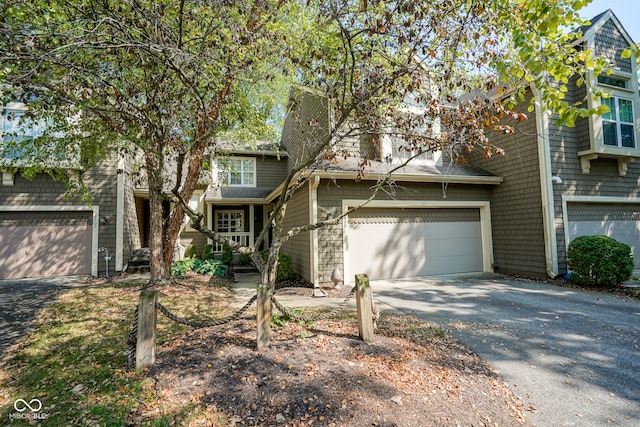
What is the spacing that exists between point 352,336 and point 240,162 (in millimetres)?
11699

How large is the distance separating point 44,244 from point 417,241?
38.4 ft

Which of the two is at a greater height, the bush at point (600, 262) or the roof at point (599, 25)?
the roof at point (599, 25)

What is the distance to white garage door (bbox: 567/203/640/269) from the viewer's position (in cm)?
922

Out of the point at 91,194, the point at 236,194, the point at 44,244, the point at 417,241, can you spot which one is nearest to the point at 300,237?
the point at 417,241

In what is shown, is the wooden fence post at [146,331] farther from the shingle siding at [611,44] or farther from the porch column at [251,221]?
the shingle siding at [611,44]

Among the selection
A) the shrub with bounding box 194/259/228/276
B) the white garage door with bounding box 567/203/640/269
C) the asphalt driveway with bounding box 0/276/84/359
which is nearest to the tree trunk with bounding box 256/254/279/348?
the asphalt driveway with bounding box 0/276/84/359

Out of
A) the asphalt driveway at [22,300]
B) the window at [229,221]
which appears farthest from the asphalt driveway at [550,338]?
the window at [229,221]

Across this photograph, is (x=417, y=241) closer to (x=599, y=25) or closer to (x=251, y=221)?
(x=251, y=221)

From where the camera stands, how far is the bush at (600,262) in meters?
7.46

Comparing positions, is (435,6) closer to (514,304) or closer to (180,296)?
(514,304)

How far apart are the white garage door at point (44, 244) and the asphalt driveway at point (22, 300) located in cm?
35

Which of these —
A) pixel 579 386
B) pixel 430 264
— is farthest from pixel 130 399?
pixel 430 264

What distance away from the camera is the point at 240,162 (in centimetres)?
1443

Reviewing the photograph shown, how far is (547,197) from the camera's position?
8656 mm
